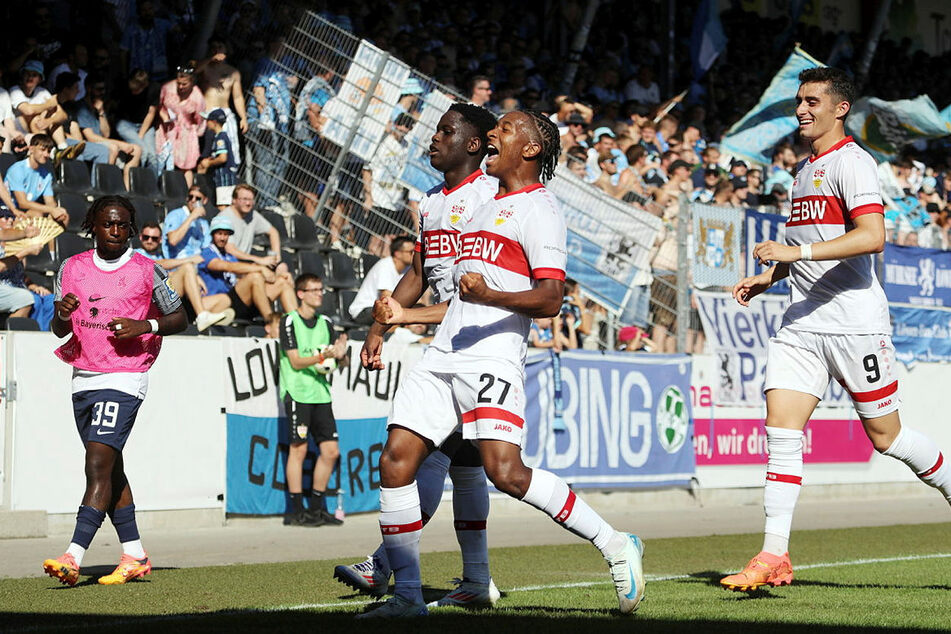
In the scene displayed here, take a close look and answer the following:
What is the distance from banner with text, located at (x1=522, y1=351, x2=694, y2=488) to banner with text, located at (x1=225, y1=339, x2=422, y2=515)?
5.09 ft

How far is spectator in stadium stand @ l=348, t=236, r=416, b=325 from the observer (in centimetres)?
1470

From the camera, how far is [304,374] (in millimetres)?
13297

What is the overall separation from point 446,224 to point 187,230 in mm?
8458

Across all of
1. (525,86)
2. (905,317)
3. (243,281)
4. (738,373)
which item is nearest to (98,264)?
(243,281)

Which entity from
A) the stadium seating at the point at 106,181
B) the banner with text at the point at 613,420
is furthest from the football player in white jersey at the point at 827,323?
the stadium seating at the point at 106,181

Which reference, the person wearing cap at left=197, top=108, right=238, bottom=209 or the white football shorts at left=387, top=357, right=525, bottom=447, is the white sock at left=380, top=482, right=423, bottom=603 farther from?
the person wearing cap at left=197, top=108, right=238, bottom=209

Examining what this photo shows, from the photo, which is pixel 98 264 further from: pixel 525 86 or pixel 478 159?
pixel 525 86

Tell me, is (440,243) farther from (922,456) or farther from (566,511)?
(922,456)

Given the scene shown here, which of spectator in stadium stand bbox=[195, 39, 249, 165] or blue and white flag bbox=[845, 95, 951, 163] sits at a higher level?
blue and white flag bbox=[845, 95, 951, 163]

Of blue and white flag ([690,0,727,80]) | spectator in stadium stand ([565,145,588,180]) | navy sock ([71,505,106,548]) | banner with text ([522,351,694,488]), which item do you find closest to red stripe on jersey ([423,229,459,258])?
navy sock ([71,505,106,548])

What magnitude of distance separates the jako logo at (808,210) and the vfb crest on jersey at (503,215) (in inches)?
80.8

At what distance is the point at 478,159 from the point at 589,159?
11.9 m

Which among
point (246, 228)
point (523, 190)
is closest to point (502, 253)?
point (523, 190)

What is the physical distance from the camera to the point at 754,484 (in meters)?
16.9
